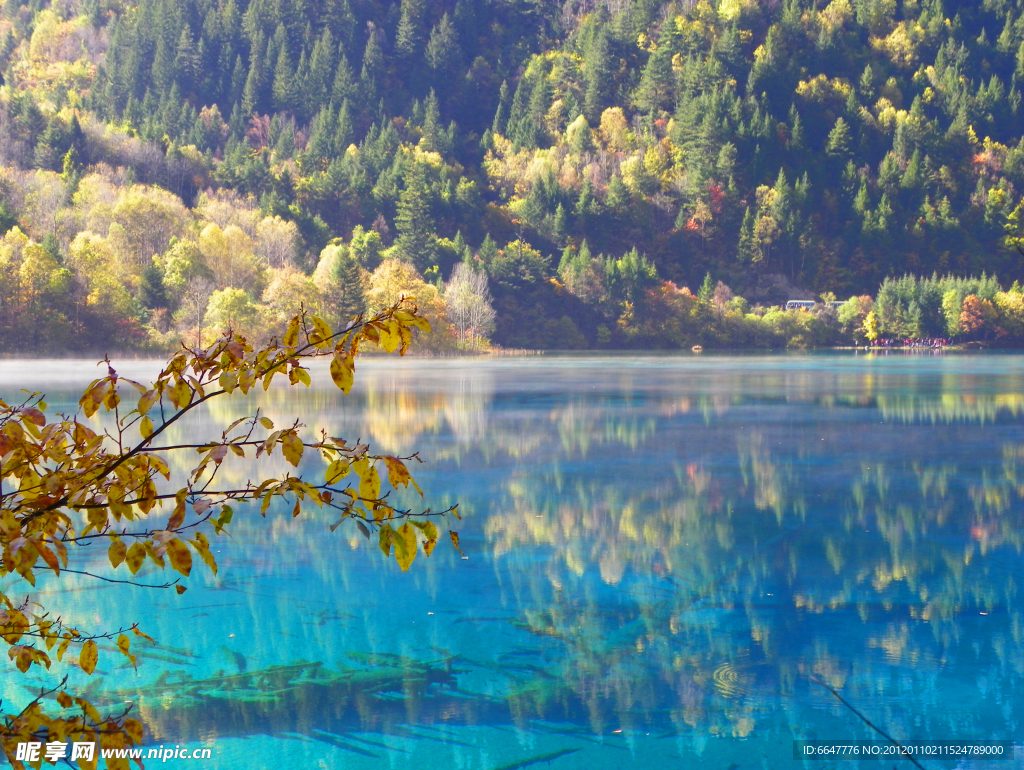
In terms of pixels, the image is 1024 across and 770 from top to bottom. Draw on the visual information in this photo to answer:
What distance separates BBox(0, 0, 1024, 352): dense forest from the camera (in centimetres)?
9262

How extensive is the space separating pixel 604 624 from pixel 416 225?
132844 mm

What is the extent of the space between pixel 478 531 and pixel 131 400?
22.4 m

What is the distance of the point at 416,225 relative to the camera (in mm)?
138125

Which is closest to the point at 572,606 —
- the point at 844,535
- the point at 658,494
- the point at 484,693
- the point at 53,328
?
the point at 484,693

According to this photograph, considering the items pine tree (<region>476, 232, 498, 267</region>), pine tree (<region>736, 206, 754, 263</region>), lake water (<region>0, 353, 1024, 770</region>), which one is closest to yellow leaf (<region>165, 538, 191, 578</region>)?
lake water (<region>0, 353, 1024, 770</region>)

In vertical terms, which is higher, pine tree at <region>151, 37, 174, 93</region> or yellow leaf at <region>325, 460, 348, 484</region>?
pine tree at <region>151, 37, 174, 93</region>

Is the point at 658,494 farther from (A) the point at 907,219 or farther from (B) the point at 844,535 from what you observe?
(A) the point at 907,219

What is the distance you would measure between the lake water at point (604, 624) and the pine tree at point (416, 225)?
121m

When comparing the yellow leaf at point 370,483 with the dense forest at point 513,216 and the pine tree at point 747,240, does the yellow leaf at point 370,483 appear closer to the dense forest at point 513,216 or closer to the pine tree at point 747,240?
the dense forest at point 513,216

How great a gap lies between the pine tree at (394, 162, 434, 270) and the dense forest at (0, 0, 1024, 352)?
37 cm

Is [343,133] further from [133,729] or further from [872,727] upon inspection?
[133,729]

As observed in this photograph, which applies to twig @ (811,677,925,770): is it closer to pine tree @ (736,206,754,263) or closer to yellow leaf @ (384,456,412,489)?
yellow leaf @ (384,456,412,489)

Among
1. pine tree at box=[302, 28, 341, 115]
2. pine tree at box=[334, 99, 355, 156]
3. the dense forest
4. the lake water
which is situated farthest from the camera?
pine tree at box=[302, 28, 341, 115]

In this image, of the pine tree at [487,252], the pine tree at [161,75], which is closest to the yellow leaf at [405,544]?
the pine tree at [487,252]
